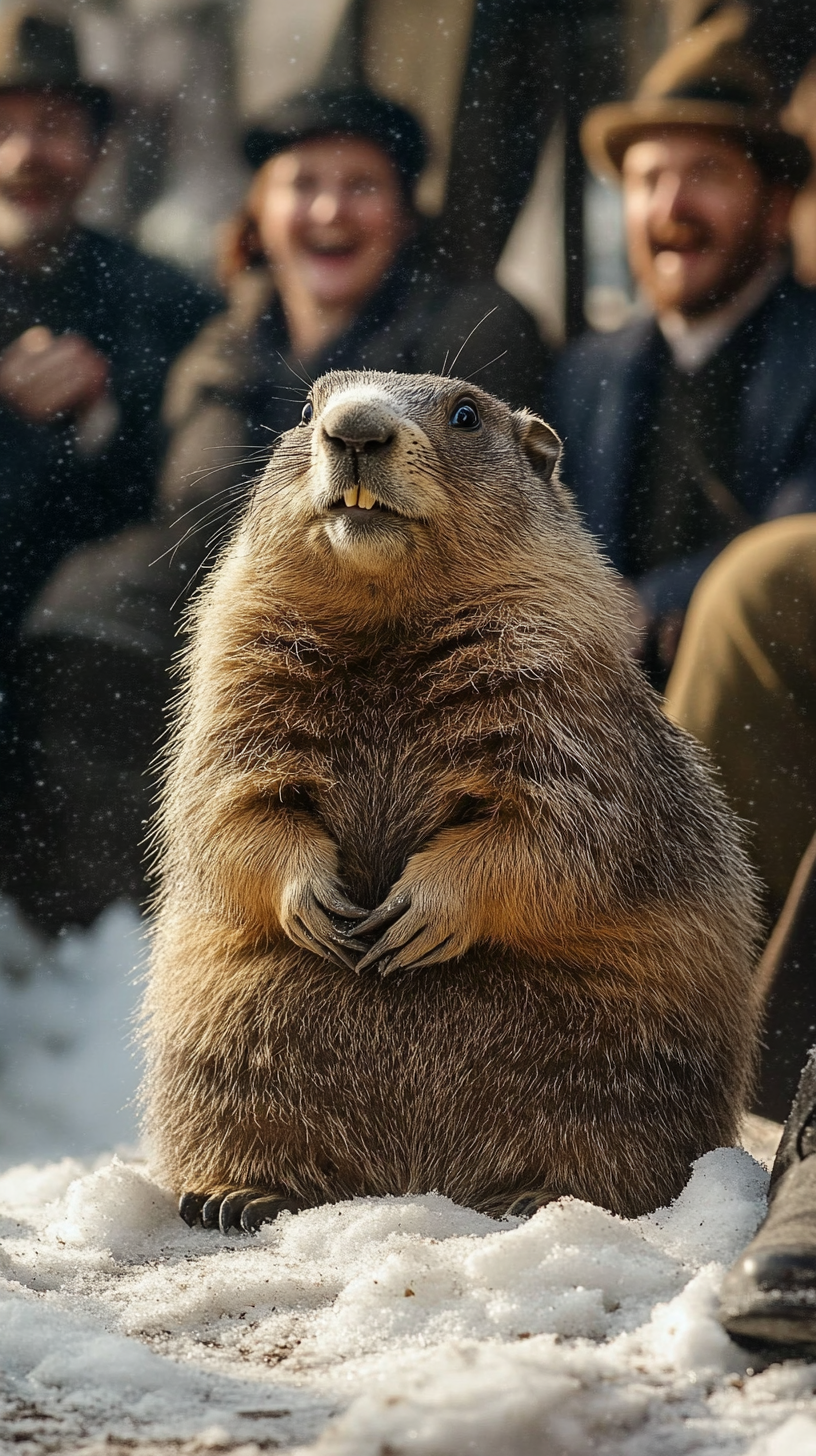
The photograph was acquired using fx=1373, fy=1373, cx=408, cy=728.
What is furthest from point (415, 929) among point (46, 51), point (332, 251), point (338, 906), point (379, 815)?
point (46, 51)

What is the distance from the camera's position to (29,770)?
441cm

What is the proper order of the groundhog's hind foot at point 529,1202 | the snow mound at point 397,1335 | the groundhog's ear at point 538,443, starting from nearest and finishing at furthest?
the snow mound at point 397,1335, the groundhog's hind foot at point 529,1202, the groundhog's ear at point 538,443

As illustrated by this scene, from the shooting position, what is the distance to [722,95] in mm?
4156

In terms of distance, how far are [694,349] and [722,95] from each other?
76 centimetres

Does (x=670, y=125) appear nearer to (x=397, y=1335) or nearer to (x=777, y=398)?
(x=777, y=398)

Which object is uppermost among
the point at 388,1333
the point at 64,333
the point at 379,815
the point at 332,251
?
the point at 332,251

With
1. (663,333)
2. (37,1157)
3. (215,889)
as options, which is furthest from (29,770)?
(663,333)

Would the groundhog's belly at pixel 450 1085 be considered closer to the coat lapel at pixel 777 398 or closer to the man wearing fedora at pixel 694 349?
the man wearing fedora at pixel 694 349

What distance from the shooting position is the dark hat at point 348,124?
4.33 m

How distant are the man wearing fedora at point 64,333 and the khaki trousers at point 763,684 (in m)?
1.83

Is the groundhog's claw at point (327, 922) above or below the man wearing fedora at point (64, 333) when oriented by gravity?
below

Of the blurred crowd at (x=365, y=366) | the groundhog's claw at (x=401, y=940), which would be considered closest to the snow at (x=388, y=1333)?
the groundhog's claw at (x=401, y=940)

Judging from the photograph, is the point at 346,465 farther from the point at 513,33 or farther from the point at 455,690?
the point at 513,33

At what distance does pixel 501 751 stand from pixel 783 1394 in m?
1.35
